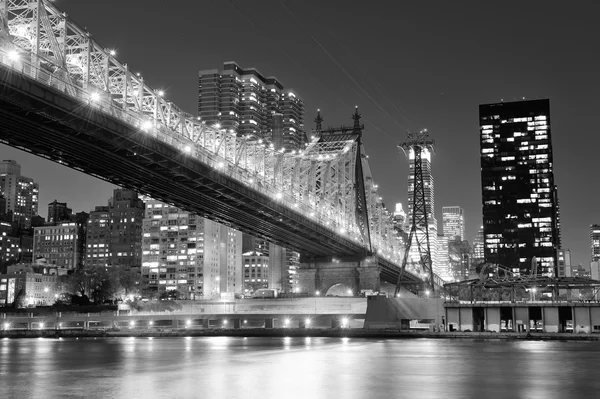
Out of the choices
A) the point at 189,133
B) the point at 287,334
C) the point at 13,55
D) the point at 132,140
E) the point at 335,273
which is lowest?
the point at 287,334

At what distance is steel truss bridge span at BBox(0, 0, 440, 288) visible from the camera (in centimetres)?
5538

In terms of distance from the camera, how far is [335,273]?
5842 inches

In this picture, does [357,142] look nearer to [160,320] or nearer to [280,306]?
[280,306]

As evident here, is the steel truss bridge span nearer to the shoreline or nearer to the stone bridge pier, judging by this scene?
the stone bridge pier

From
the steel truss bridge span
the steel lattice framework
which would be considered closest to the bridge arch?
the steel lattice framework

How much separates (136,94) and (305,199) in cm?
5790

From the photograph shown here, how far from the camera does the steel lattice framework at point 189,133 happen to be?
56.2 metres

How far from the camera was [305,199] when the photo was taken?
4951 inches

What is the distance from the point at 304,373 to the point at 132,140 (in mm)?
32325

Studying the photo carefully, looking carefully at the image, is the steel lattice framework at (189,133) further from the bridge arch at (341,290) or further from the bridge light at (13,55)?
the bridge arch at (341,290)

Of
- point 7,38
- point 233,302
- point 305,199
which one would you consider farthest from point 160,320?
point 7,38

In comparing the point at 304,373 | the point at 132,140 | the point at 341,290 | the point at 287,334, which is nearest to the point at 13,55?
the point at 132,140

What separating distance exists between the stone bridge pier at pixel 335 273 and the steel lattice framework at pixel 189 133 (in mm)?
3692

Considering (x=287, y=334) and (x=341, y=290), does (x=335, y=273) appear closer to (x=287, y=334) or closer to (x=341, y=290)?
(x=341, y=290)
